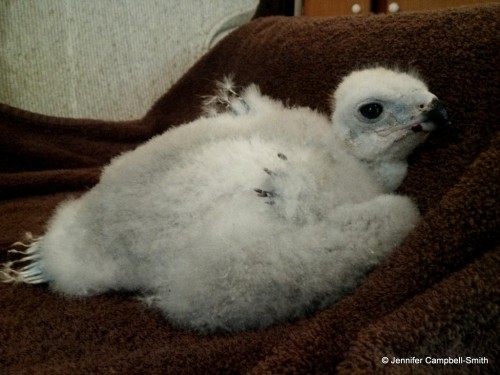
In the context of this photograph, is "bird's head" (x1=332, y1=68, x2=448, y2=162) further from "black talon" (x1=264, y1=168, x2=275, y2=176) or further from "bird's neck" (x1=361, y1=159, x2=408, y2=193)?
"black talon" (x1=264, y1=168, x2=275, y2=176)

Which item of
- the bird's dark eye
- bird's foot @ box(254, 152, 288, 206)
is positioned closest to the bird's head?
the bird's dark eye

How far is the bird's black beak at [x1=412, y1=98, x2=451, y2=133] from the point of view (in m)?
0.77

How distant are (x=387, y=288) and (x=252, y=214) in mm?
232

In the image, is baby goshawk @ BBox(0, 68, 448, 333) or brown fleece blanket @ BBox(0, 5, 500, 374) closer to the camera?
brown fleece blanket @ BBox(0, 5, 500, 374)

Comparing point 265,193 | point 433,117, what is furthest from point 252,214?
point 433,117

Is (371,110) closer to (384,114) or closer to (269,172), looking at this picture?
(384,114)

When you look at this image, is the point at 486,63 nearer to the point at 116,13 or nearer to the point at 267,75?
the point at 267,75

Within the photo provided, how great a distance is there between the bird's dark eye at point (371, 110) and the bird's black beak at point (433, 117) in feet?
0.22

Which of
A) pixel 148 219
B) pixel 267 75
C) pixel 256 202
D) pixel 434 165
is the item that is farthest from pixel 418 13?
pixel 148 219

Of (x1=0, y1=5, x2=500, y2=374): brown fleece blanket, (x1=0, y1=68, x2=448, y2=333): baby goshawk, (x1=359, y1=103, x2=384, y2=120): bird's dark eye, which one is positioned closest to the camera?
(x1=0, y1=5, x2=500, y2=374): brown fleece blanket

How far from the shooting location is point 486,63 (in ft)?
2.70

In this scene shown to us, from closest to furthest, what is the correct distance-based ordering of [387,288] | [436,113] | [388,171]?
[387,288] → [436,113] → [388,171]

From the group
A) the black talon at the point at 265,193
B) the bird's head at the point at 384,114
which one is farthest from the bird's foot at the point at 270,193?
the bird's head at the point at 384,114

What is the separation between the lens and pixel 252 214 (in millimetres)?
755
